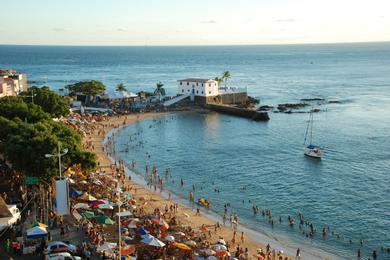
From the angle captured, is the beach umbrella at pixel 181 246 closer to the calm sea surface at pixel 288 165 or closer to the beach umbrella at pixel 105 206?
the beach umbrella at pixel 105 206

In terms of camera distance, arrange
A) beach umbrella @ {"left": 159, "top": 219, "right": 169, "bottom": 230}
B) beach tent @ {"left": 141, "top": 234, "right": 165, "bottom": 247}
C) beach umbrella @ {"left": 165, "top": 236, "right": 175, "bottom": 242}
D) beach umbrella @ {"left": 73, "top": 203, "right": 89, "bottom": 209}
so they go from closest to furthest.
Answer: beach tent @ {"left": 141, "top": 234, "right": 165, "bottom": 247}
beach umbrella @ {"left": 165, "top": 236, "right": 175, "bottom": 242}
beach umbrella @ {"left": 159, "top": 219, "right": 169, "bottom": 230}
beach umbrella @ {"left": 73, "top": 203, "right": 89, "bottom": 209}

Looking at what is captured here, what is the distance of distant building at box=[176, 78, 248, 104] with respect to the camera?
9475 centimetres

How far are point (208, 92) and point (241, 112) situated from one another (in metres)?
10.5

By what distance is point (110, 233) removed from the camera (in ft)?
105

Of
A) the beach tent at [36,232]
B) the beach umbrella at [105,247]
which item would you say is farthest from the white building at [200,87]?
the beach tent at [36,232]

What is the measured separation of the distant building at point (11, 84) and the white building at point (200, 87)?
31.2 metres

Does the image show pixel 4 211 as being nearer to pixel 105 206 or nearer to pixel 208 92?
pixel 105 206

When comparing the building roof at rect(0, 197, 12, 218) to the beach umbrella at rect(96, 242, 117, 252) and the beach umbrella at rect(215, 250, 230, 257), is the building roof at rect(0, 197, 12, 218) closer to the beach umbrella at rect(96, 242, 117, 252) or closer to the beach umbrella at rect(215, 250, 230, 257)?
Result: the beach umbrella at rect(96, 242, 117, 252)

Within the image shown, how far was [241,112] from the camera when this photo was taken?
3445 inches

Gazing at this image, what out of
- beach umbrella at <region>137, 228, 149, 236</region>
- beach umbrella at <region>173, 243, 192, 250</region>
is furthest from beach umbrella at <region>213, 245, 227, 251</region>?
beach umbrella at <region>137, 228, 149, 236</region>

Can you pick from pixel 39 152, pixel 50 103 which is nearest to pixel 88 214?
pixel 39 152

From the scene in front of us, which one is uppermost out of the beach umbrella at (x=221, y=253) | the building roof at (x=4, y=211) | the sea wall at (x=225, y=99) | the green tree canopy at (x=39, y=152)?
the green tree canopy at (x=39, y=152)

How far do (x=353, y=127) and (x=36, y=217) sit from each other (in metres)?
56.6

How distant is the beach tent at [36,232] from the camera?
26.0m
